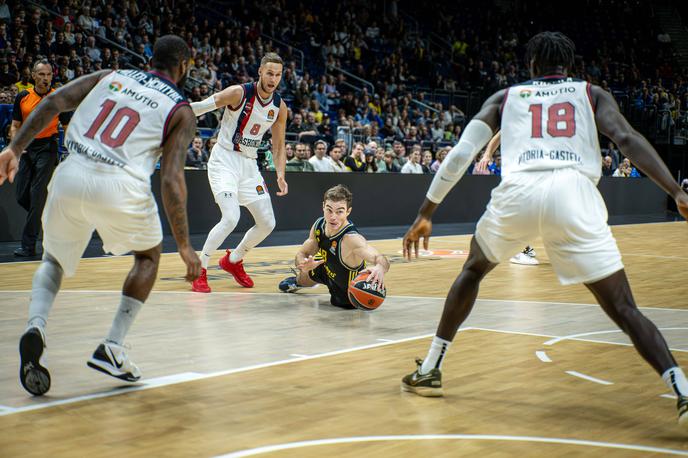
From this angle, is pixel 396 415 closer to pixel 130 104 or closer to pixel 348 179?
pixel 130 104

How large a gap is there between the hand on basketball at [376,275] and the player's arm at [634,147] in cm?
290

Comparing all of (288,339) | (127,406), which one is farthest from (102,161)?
(288,339)

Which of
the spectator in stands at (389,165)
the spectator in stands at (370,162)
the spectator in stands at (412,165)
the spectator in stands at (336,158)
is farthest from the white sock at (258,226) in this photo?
the spectator in stands at (412,165)

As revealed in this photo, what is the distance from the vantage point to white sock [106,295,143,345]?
4.27m

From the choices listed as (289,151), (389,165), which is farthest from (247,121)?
(389,165)

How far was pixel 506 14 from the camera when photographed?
32000 mm

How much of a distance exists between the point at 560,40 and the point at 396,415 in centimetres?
203

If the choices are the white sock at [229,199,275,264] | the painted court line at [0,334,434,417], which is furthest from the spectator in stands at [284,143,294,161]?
the painted court line at [0,334,434,417]

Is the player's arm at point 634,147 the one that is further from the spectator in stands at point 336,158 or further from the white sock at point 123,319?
the spectator in stands at point 336,158

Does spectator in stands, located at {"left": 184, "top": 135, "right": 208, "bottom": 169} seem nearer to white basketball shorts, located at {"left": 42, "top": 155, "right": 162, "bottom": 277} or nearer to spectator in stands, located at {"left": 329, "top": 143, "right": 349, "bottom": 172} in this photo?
spectator in stands, located at {"left": 329, "top": 143, "right": 349, "bottom": 172}

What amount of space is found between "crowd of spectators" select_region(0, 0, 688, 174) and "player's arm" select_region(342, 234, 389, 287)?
735 cm

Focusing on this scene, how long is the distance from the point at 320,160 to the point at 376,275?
9.03 meters

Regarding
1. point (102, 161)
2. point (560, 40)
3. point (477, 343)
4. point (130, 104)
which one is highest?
point (560, 40)

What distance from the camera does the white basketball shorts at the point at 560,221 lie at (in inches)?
151
